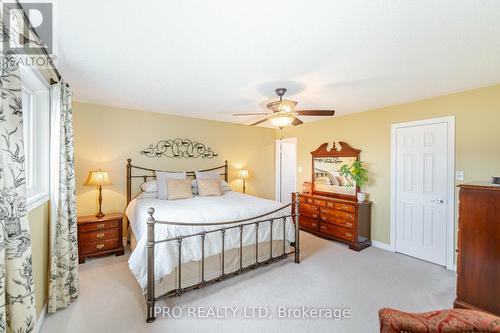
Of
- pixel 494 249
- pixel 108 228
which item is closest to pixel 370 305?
pixel 494 249

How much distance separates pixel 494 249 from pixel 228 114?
4.01 meters

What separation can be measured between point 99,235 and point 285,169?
428 cm

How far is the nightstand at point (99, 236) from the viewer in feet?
10.6

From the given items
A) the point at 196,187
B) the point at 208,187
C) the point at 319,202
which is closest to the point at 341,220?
the point at 319,202

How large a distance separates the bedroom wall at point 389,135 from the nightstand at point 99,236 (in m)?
3.86

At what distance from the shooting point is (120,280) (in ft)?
9.12

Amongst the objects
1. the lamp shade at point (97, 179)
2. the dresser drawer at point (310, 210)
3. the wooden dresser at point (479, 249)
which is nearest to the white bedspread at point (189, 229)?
the lamp shade at point (97, 179)

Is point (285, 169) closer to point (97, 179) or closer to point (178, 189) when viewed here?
point (178, 189)

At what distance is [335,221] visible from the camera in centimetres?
409

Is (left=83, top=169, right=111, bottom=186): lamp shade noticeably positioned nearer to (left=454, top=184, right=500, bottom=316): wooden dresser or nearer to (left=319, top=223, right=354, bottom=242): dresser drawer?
(left=319, top=223, right=354, bottom=242): dresser drawer

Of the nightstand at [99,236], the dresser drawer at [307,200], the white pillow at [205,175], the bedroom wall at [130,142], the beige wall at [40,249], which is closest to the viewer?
the beige wall at [40,249]

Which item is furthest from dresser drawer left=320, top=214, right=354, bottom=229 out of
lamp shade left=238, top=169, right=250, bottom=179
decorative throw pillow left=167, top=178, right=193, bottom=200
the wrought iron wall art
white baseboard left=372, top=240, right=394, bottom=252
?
the wrought iron wall art

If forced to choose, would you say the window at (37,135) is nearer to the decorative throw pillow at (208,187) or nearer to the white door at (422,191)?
the decorative throw pillow at (208,187)

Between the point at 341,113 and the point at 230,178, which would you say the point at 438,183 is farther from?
the point at 230,178
